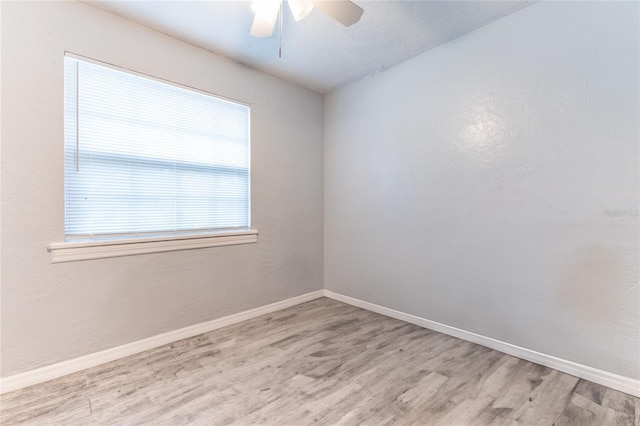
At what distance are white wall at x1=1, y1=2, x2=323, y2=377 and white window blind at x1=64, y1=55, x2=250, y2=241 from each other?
91mm

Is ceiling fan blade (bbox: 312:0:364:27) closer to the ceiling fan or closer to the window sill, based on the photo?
the ceiling fan

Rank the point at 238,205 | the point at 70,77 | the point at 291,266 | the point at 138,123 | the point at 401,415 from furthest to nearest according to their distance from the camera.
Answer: the point at 291,266 → the point at 238,205 → the point at 138,123 → the point at 70,77 → the point at 401,415

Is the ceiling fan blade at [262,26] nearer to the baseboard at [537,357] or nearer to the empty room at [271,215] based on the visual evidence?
the empty room at [271,215]

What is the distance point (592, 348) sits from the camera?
1.88 meters

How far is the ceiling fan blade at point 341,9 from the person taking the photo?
61.9 inches

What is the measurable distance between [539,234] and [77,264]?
3310 millimetres

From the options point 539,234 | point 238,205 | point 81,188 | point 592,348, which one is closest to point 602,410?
point 592,348

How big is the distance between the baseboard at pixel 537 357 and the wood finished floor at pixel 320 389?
54 millimetres

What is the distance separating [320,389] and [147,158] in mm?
2177

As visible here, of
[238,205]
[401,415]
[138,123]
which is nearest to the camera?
[401,415]

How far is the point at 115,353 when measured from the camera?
2154 mm

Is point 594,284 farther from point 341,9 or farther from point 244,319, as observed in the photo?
point 244,319

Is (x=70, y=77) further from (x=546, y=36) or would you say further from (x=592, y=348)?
(x=592, y=348)

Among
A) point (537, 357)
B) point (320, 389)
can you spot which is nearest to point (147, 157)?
point (320, 389)
